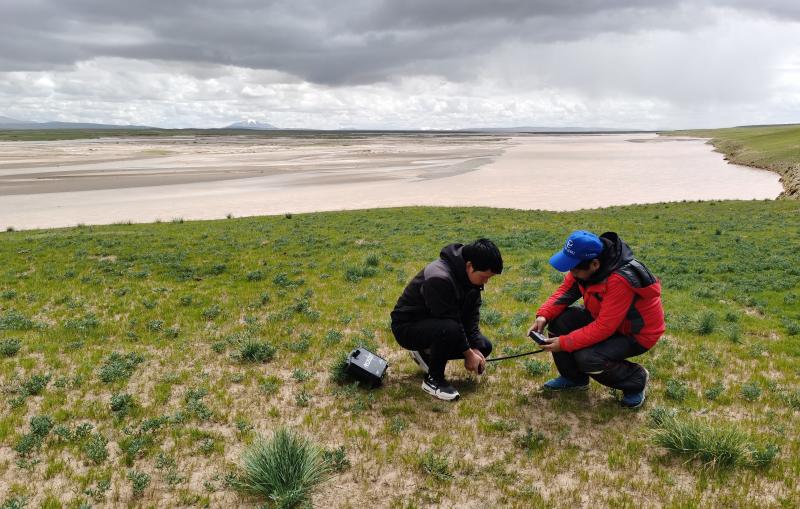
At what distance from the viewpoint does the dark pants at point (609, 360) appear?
19.9 ft

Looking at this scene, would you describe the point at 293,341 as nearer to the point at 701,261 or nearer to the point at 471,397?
the point at 471,397

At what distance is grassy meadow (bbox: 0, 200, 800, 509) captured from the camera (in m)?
4.96

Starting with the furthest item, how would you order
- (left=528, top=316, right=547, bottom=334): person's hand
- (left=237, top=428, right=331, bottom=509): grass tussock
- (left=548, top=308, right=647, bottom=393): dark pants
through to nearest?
(left=528, top=316, right=547, bottom=334): person's hand → (left=548, top=308, right=647, bottom=393): dark pants → (left=237, top=428, right=331, bottom=509): grass tussock

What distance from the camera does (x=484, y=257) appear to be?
579 cm

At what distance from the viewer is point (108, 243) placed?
17.8 metres

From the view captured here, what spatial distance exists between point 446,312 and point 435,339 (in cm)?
45

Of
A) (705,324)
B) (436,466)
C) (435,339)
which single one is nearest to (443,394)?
(435,339)

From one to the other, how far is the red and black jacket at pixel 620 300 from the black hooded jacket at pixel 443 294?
1.34 m

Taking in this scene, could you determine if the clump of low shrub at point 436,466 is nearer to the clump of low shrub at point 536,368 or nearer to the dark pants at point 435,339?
the dark pants at point 435,339

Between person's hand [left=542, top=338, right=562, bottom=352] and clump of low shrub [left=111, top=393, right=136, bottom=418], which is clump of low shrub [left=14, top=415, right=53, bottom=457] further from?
person's hand [left=542, top=338, right=562, bottom=352]

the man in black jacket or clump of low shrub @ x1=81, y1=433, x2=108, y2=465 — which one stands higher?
the man in black jacket

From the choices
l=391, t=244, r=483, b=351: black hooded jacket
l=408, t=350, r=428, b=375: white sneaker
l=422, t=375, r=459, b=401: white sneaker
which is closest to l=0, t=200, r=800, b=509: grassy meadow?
l=422, t=375, r=459, b=401: white sneaker

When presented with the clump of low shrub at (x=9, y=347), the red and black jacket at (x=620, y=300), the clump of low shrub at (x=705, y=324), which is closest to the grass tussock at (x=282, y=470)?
the red and black jacket at (x=620, y=300)

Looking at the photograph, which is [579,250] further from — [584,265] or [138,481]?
[138,481]
